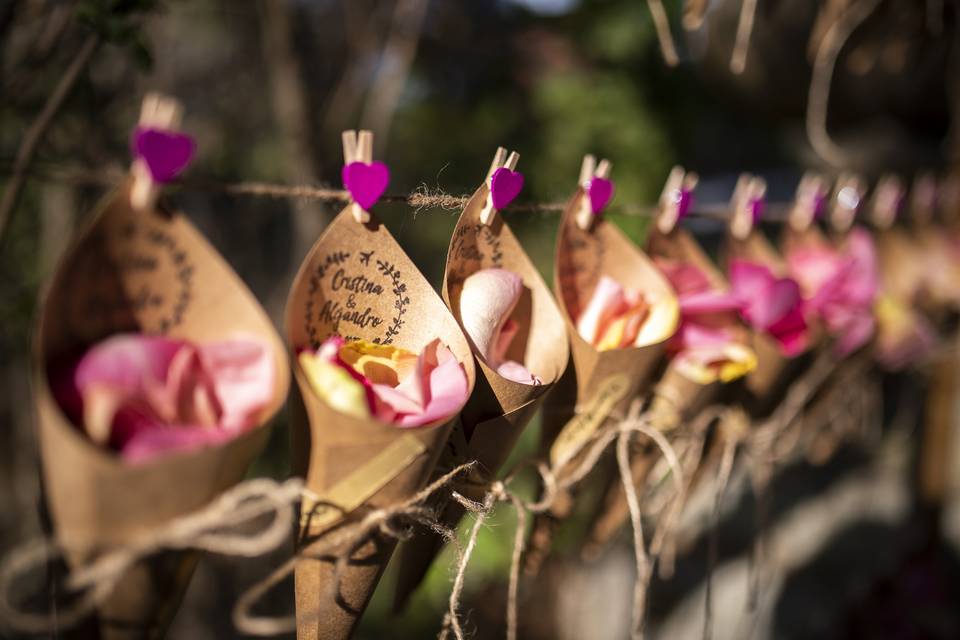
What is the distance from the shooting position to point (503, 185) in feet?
1.83

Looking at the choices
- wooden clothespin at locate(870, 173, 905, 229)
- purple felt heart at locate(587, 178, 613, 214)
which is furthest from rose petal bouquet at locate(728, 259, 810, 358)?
wooden clothespin at locate(870, 173, 905, 229)

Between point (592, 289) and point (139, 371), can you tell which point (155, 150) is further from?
point (592, 289)

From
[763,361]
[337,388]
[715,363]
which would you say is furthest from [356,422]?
[763,361]

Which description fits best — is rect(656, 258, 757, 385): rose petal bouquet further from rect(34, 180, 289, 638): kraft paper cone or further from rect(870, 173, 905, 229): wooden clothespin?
rect(870, 173, 905, 229): wooden clothespin

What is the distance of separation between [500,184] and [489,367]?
151mm

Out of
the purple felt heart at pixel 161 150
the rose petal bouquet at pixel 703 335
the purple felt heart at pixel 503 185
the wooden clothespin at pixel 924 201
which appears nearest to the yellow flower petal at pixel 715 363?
the rose petal bouquet at pixel 703 335

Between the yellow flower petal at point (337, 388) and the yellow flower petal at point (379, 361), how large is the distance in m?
0.04

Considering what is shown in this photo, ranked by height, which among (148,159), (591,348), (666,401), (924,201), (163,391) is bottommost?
(924,201)

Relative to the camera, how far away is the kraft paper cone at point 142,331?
36cm

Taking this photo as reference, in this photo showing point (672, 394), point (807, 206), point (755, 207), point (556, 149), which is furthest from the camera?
point (556, 149)

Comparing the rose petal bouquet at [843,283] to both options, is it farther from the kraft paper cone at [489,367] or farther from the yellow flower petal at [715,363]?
the kraft paper cone at [489,367]

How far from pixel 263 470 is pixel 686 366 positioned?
1617 mm

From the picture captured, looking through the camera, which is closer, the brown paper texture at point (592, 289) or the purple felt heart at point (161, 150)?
the purple felt heart at point (161, 150)

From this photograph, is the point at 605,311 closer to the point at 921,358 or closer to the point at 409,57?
the point at 921,358
